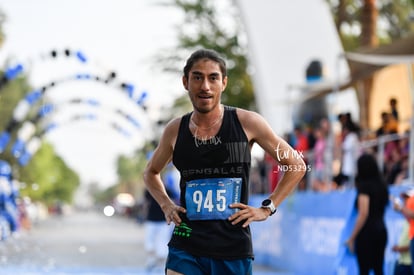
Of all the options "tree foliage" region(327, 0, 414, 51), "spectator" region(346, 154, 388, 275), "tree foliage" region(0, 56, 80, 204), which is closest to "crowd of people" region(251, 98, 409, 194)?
"spectator" region(346, 154, 388, 275)

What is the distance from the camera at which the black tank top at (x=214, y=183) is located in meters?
5.54

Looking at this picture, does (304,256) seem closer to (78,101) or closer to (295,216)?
(295,216)

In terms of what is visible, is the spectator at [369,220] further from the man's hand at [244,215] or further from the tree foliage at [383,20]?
the tree foliage at [383,20]

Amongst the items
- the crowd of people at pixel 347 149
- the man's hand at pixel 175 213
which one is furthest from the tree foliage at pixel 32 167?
the man's hand at pixel 175 213

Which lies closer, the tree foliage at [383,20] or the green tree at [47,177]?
the tree foliage at [383,20]

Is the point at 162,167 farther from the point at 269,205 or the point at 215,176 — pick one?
the point at 269,205

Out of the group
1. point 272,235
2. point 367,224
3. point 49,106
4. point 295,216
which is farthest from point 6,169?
point 367,224

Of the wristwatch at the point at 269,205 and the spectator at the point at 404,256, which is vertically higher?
the wristwatch at the point at 269,205

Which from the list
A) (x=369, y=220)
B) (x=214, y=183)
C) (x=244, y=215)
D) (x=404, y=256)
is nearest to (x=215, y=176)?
(x=214, y=183)

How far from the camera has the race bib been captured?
18.2ft

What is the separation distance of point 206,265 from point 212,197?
36 cm

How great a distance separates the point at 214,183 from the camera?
5602 millimetres

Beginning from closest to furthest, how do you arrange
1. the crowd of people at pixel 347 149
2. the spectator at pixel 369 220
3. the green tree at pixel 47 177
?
the spectator at pixel 369 220 < the crowd of people at pixel 347 149 < the green tree at pixel 47 177

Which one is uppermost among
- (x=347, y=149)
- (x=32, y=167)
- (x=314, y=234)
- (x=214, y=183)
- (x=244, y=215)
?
(x=32, y=167)
